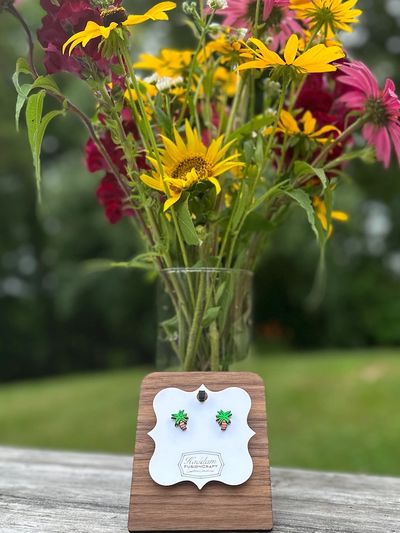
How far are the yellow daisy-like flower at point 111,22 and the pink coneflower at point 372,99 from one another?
0.19m

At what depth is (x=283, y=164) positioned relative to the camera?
2.60 feet

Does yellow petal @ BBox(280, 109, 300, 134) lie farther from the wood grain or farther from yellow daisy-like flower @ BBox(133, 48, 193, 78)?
the wood grain

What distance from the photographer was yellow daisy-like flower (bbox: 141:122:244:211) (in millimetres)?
660

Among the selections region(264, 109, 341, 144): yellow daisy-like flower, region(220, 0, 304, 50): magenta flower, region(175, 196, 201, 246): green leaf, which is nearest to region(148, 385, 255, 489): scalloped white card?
region(175, 196, 201, 246): green leaf

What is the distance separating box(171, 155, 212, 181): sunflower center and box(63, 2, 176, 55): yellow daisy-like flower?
14 cm

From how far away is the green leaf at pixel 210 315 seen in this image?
28.0 inches

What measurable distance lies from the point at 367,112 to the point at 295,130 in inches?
3.2

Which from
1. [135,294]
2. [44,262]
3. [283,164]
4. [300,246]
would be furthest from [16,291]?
[283,164]

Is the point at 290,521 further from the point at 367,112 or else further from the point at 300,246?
the point at 300,246

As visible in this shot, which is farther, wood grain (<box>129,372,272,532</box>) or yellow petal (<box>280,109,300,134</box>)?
yellow petal (<box>280,109,300,134</box>)

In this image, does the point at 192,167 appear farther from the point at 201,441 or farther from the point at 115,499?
the point at 115,499

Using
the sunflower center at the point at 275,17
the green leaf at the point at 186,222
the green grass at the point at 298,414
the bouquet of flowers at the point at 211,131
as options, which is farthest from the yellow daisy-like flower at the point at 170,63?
the green grass at the point at 298,414

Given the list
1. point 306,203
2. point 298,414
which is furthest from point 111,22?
point 298,414

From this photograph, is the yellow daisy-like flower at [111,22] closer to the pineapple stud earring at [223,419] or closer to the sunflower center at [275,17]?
the sunflower center at [275,17]
